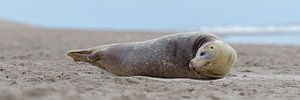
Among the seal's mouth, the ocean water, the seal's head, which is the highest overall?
the seal's head

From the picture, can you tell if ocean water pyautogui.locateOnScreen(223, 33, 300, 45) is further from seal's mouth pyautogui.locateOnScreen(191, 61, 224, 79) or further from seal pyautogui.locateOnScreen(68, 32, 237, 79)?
seal's mouth pyautogui.locateOnScreen(191, 61, 224, 79)

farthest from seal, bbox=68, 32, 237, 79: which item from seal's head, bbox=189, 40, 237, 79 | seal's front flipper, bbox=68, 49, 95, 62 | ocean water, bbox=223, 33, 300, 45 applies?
ocean water, bbox=223, 33, 300, 45

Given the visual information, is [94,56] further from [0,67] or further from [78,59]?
[0,67]

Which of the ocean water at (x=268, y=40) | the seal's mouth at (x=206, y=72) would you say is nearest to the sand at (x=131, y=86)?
the seal's mouth at (x=206, y=72)

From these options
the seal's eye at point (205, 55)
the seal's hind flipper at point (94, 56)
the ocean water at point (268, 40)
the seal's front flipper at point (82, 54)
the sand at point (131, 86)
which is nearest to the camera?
the sand at point (131, 86)

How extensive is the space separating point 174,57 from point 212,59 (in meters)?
0.56

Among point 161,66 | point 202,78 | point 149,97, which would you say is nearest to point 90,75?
point 161,66

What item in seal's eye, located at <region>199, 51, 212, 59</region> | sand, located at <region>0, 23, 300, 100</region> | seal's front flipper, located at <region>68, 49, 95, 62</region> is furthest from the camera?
seal's front flipper, located at <region>68, 49, 95, 62</region>

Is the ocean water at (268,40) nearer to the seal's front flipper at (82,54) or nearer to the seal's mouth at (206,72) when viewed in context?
the seal's front flipper at (82,54)

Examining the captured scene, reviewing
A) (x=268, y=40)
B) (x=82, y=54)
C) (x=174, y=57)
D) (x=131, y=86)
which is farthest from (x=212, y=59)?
(x=268, y=40)

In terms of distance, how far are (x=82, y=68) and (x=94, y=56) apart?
60cm

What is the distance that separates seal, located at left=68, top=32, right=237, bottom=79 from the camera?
Answer: 16.3ft

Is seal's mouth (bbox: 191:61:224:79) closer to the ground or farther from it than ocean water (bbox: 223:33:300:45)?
farther from it

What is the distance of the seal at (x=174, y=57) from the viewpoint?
4.98 meters
